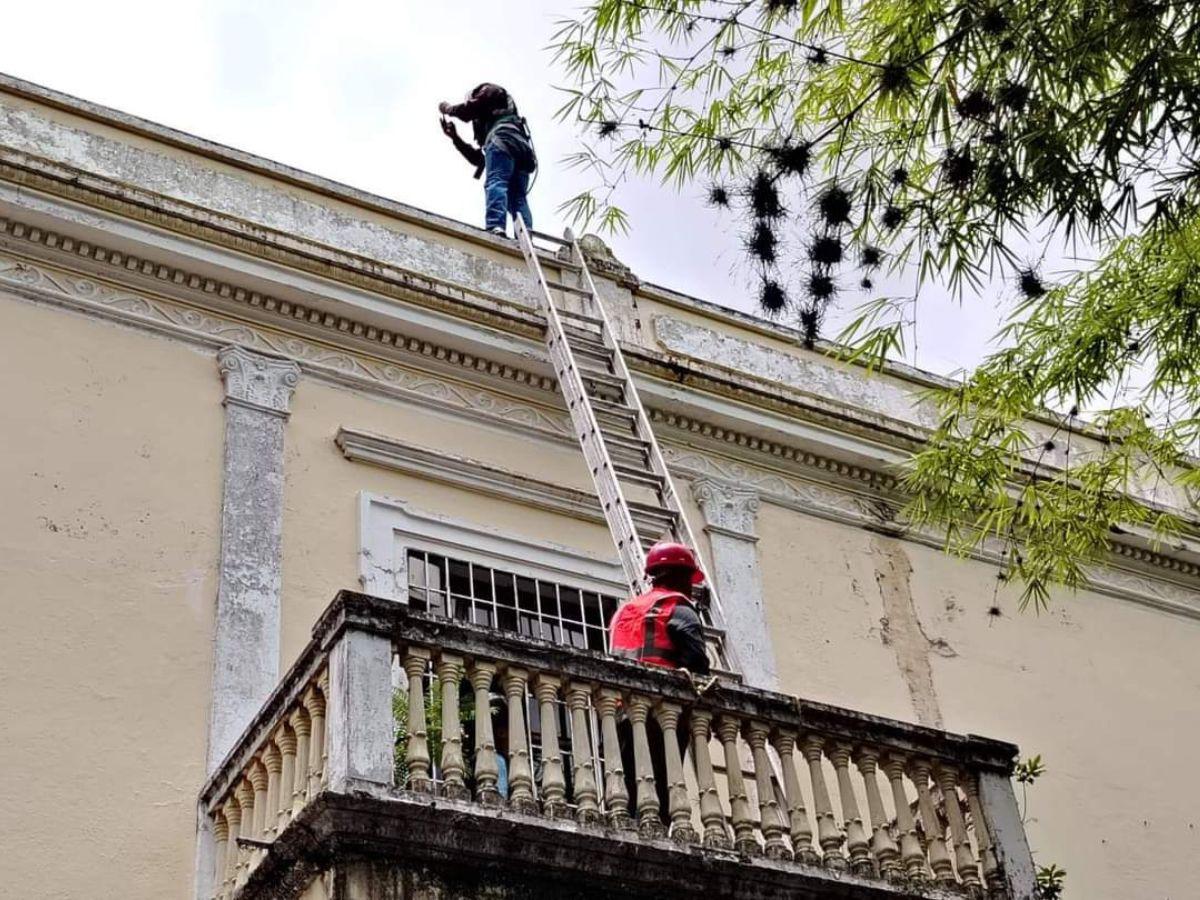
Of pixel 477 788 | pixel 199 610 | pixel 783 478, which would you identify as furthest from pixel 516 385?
pixel 477 788

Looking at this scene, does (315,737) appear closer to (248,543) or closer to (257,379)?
(248,543)

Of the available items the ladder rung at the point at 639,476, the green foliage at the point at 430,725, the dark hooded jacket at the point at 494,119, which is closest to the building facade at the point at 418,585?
the green foliage at the point at 430,725

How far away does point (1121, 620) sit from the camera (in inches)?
515

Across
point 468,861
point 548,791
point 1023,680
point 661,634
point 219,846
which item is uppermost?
→ point 1023,680

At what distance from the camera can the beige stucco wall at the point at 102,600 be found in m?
8.13

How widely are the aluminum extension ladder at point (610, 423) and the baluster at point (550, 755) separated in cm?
164

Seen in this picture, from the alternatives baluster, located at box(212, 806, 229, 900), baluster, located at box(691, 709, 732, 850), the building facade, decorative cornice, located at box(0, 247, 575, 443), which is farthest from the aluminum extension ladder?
baluster, located at box(212, 806, 229, 900)

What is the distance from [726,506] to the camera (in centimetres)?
1177

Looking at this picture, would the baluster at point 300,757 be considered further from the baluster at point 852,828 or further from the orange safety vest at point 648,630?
the baluster at point 852,828

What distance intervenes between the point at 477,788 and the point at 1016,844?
2.76 meters

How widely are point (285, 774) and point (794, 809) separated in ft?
7.32

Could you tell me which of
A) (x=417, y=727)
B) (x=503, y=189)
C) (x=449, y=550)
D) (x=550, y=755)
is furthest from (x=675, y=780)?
(x=503, y=189)

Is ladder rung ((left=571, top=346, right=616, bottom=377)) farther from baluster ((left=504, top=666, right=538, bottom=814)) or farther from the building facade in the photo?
baluster ((left=504, top=666, right=538, bottom=814))

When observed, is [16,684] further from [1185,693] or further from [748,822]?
[1185,693]
